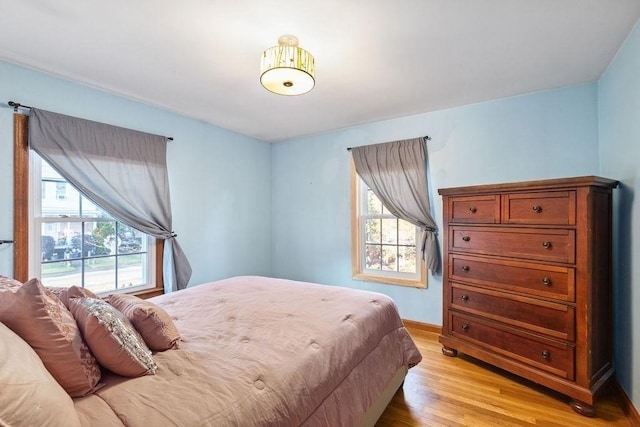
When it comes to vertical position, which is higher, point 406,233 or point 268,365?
point 406,233

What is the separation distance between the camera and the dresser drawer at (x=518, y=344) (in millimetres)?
2029

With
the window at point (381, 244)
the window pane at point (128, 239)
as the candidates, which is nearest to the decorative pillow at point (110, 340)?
the window pane at point (128, 239)

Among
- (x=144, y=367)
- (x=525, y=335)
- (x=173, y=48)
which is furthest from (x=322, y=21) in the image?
(x=525, y=335)

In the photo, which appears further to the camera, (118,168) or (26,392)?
(118,168)

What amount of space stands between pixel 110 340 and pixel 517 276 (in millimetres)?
2514

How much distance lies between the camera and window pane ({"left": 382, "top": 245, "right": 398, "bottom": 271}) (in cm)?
361

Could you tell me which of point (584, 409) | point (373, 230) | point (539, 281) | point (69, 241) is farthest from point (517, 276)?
point (69, 241)

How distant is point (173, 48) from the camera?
2039 mm

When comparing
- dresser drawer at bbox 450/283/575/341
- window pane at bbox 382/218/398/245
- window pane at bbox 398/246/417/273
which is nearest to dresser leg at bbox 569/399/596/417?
dresser drawer at bbox 450/283/575/341

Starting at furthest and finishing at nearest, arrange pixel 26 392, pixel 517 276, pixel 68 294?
pixel 517 276, pixel 68 294, pixel 26 392

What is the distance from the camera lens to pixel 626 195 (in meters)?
2.06

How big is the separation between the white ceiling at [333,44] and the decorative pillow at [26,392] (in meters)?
1.69

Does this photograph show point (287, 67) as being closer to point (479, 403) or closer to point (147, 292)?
point (479, 403)

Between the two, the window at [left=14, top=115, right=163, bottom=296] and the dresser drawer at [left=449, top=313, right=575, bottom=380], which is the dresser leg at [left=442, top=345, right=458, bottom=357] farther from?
the window at [left=14, top=115, right=163, bottom=296]
